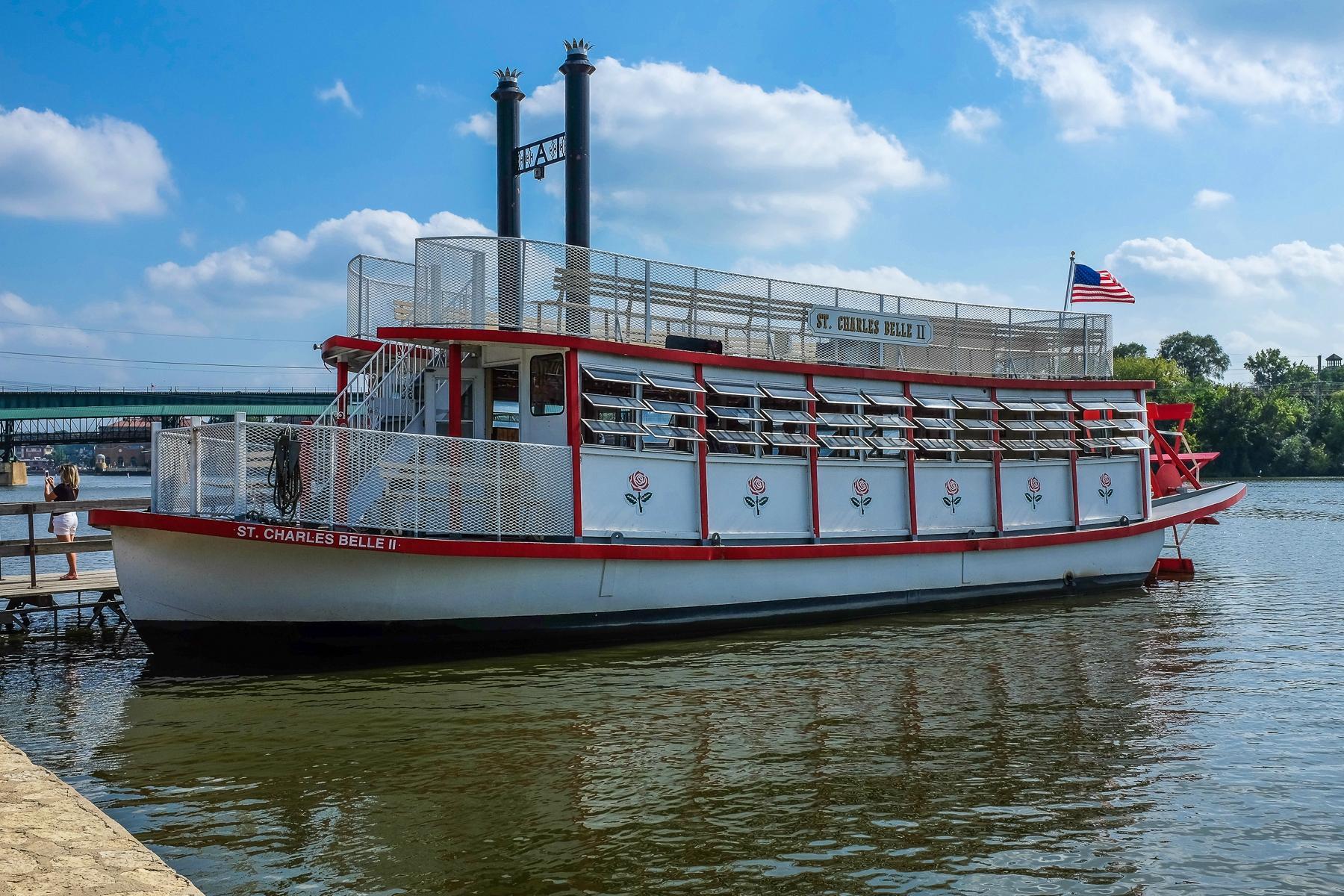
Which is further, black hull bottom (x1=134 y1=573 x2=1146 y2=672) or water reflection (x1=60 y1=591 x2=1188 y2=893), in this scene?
black hull bottom (x1=134 y1=573 x2=1146 y2=672)

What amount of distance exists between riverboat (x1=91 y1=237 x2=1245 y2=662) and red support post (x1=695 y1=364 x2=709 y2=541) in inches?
1.8

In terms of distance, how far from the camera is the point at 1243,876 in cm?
695

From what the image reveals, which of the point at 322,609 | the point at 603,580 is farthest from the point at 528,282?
the point at 322,609

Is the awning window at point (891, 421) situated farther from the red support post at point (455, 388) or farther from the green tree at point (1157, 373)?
the green tree at point (1157, 373)

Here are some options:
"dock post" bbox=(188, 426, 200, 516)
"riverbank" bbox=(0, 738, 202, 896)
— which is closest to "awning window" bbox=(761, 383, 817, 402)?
"dock post" bbox=(188, 426, 200, 516)

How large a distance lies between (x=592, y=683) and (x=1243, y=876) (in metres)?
7.19

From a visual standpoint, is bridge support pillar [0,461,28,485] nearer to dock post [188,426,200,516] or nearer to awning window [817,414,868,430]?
dock post [188,426,200,516]

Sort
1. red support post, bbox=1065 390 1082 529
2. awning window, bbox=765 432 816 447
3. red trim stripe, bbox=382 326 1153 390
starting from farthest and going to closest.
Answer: red support post, bbox=1065 390 1082 529, awning window, bbox=765 432 816 447, red trim stripe, bbox=382 326 1153 390

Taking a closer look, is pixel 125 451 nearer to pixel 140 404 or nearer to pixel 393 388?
pixel 140 404

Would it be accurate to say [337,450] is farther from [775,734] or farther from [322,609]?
[775,734]

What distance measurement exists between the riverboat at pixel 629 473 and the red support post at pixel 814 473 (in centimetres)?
5

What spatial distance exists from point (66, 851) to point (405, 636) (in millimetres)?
7684

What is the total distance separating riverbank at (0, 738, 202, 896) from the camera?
5.17 metres

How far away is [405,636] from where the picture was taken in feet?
43.8
